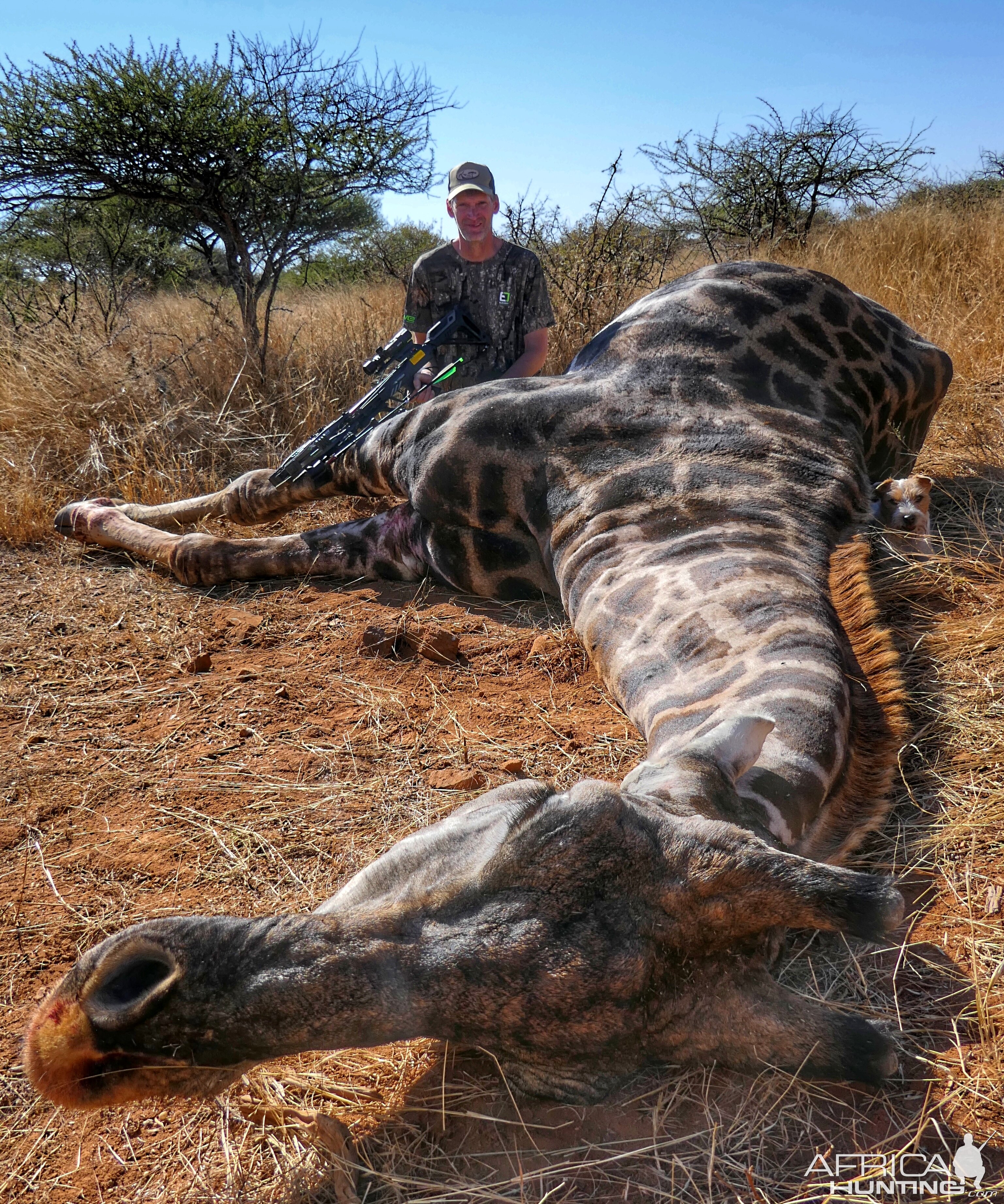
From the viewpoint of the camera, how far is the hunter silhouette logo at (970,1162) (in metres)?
1.36

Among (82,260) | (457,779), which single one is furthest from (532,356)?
(82,260)

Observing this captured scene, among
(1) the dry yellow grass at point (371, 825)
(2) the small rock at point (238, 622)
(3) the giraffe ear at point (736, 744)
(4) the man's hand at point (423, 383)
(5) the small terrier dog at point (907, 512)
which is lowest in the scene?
(1) the dry yellow grass at point (371, 825)

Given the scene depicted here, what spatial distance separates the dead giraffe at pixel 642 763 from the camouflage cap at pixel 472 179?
2214 millimetres

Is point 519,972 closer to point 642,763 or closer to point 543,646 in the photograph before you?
point 642,763

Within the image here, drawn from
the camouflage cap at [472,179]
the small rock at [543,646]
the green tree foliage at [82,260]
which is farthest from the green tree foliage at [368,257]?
the small rock at [543,646]

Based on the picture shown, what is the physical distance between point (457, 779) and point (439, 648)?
35.2 inches

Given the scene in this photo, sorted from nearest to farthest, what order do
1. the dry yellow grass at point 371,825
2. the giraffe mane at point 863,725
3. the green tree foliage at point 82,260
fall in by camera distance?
the dry yellow grass at point 371,825 < the giraffe mane at point 863,725 < the green tree foliage at point 82,260

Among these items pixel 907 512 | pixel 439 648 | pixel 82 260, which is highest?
pixel 82 260

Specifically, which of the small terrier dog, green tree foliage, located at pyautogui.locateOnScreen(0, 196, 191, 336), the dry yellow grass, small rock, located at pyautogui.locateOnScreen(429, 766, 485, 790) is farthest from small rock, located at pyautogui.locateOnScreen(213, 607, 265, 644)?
green tree foliage, located at pyautogui.locateOnScreen(0, 196, 191, 336)

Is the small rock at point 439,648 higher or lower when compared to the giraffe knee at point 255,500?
lower

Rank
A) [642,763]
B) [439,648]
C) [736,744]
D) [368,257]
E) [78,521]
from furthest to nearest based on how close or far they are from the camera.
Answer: [368,257] → [78,521] → [439,648] → [642,763] → [736,744]

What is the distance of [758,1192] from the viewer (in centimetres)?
134

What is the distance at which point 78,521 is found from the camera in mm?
4680

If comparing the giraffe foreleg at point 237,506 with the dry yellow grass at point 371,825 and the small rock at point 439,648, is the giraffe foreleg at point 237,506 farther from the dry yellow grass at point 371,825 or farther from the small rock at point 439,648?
the small rock at point 439,648
